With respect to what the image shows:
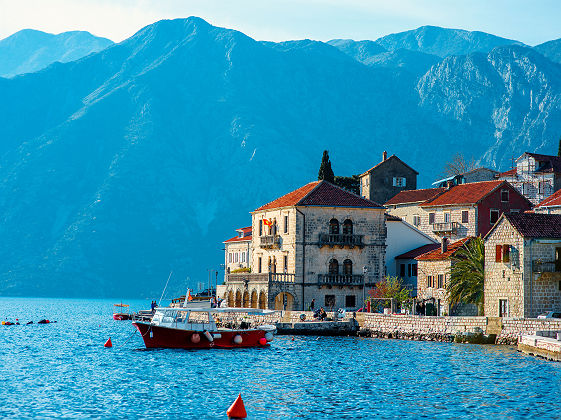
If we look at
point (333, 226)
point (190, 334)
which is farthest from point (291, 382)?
point (333, 226)

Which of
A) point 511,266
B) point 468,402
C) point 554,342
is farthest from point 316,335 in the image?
point 468,402

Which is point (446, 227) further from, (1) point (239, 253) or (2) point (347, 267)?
(1) point (239, 253)

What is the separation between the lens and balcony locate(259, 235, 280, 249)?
84.8 meters

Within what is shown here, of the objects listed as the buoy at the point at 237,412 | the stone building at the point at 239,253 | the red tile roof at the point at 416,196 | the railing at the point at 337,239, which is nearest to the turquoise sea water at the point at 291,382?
the buoy at the point at 237,412

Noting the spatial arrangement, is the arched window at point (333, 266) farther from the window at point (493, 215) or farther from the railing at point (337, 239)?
the window at point (493, 215)

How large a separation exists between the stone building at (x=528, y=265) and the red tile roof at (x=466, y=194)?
31.1 metres

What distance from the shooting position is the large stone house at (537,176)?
10888 centimetres

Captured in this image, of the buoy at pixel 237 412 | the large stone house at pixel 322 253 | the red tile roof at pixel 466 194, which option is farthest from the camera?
the red tile roof at pixel 466 194

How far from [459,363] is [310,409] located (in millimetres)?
17686

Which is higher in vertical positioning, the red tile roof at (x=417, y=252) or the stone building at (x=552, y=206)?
the stone building at (x=552, y=206)

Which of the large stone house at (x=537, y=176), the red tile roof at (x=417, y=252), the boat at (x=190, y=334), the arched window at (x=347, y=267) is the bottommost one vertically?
the boat at (x=190, y=334)

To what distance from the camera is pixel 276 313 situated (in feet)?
251

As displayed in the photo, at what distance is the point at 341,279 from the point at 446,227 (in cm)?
1877

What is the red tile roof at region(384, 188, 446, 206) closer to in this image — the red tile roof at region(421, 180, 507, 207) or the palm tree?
the red tile roof at region(421, 180, 507, 207)
